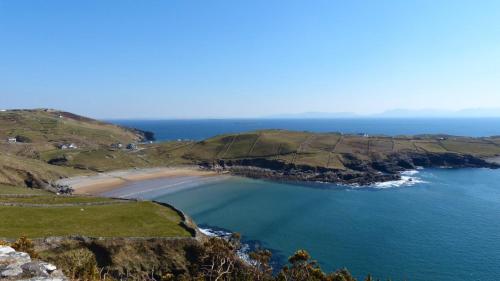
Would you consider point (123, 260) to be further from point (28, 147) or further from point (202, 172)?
point (28, 147)

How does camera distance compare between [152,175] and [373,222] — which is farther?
[152,175]

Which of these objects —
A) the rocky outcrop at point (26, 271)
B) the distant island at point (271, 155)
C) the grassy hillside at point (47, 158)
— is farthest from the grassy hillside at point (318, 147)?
the rocky outcrop at point (26, 271)

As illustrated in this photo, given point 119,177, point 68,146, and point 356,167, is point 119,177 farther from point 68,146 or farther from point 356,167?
point 356,167

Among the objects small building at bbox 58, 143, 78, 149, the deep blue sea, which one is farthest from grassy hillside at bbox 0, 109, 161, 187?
the deep blue sea

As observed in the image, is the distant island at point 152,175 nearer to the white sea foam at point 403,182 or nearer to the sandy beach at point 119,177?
the sandy beach at point 119,177

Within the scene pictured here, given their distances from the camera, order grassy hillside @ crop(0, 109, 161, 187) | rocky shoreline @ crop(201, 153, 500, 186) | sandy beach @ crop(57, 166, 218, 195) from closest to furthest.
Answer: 1. grassy hillside @ crop(0, 109, 161, 187)
2. sandy beach @ crop(57, 166, 218, 195)
3. rocky shoreline @ crop(201, 153, 500, 186)

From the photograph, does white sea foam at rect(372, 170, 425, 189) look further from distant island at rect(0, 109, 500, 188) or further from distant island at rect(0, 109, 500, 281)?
distant island at rect(0, 109, 500, 281)

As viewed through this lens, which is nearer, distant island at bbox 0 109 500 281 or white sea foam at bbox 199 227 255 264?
distant island at bbox 0 109 500 281

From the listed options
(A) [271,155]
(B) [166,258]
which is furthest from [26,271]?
(A) [271,155]
